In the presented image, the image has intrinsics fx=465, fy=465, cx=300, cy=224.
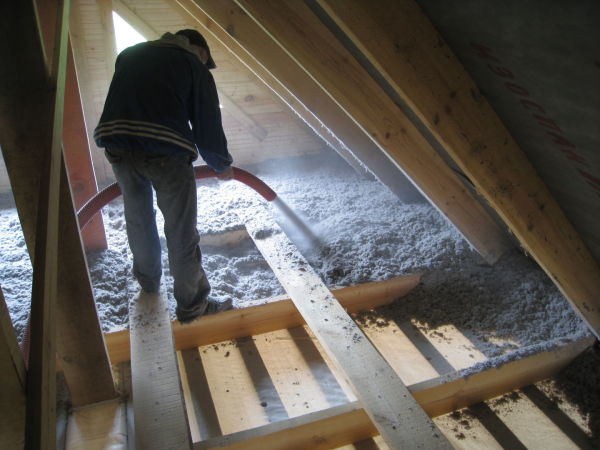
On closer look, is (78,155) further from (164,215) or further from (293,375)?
→ (293,375)

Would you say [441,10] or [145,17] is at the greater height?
[145,17]

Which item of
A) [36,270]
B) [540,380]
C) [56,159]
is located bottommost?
[540,380]

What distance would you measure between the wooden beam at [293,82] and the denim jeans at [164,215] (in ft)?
2.78

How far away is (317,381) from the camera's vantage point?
2.19m

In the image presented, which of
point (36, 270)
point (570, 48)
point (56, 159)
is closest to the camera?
point (36, 270)

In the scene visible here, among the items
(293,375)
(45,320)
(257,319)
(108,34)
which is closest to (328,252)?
(257,319)

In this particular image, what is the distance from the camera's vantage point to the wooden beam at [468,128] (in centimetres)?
139

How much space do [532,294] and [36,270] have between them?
2.45 metres

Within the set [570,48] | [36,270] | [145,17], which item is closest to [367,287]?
[570,48]

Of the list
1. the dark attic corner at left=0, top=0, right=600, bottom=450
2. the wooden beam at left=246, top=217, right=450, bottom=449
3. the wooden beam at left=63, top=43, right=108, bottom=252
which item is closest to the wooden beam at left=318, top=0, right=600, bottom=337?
the dark attic corner at left=0, top=0, right=600, bottom=450

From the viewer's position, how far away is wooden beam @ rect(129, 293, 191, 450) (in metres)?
1.54

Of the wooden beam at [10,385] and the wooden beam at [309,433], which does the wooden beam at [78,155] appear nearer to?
the wooden beam at [309,433]

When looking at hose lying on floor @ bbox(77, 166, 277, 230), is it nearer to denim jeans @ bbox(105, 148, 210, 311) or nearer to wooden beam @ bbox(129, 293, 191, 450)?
denim jeans @ bbox(105, 148, 210, 311)

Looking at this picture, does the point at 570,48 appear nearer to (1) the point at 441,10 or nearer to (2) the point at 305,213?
(1) the point at 441,10
